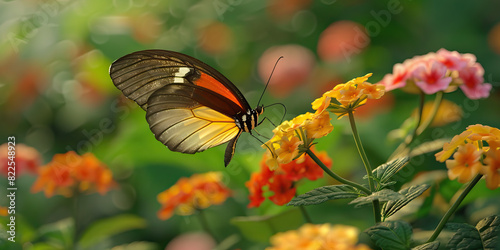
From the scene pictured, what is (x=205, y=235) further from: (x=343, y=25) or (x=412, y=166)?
(x=343, y=25)

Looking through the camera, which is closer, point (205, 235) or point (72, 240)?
point (72, 240)

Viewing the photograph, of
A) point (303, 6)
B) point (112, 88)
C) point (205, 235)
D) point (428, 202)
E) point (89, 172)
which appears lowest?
point (428, 202)

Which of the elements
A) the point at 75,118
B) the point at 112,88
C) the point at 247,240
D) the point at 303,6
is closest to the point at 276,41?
the point at 303,6

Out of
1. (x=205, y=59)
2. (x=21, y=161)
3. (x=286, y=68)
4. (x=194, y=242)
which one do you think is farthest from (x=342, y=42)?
(x=21, y=161)

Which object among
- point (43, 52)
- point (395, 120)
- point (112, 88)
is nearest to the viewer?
point (395, 120)

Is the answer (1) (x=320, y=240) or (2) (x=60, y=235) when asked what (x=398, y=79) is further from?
(2) (x=60, y=235)

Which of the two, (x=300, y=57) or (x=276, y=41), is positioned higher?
(x=276, y=41)

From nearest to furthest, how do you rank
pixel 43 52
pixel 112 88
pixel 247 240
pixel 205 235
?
1. pixel 247 240
2. pixel 205 235
3. pixel 43 52
4. pixel 112 88
